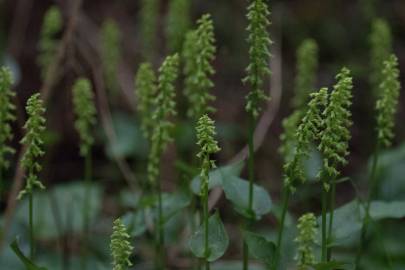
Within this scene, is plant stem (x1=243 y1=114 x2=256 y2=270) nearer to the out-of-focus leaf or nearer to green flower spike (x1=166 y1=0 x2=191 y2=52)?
green flower spike (x1=166 y1=0 x2=191 y2=52)

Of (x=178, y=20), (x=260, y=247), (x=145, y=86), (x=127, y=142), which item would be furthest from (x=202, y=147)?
(x=127, y=142)

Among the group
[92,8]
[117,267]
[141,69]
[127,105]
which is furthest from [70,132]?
[117,267]

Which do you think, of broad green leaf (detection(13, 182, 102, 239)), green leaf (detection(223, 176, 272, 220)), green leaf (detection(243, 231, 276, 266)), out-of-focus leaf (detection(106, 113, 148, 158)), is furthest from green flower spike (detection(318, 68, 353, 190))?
out-of-focus leaf (detection(106, 113, 148, 158))

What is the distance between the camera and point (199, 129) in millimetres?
2246

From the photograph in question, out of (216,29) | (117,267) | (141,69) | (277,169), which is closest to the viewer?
(117,267)

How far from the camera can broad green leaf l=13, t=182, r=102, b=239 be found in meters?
4.32

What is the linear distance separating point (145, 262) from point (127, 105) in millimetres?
2267

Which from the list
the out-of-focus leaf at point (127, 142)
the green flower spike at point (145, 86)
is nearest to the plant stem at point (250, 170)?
the green flower spike at point (145, 86)

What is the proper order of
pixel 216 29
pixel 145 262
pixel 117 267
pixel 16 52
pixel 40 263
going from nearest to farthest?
pixel 117 267
pixel 40 263
pixel 145 262
pixel 16 52
pixel 216 29


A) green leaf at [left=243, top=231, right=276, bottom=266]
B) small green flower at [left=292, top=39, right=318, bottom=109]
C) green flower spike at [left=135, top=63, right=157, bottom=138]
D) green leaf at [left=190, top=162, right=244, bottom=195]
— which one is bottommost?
green leaf at [left=243, top=231, right=276, bottom=266]

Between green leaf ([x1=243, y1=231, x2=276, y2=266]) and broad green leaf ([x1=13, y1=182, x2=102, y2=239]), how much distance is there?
1.81 m

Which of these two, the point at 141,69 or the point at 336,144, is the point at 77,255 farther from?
the point at 336,144

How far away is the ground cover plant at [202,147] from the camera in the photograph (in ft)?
8.23

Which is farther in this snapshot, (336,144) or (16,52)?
(16,52)
